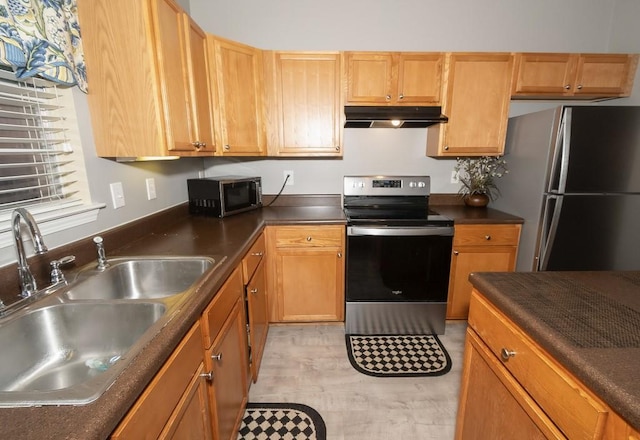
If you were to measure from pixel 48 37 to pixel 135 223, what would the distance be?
842 millimetres

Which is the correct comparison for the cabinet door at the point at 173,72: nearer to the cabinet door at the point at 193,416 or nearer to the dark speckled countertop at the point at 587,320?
the cabinet door at the point at 193,416

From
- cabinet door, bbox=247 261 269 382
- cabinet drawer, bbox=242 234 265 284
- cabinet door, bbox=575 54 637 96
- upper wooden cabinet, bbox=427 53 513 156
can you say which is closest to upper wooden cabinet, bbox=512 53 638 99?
cabinet door, bbox=575 54 637 96

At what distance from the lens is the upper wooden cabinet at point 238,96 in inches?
74.0

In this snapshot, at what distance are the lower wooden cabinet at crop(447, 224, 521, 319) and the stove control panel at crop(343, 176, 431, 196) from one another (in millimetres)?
491

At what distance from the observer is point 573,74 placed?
2.12 meters

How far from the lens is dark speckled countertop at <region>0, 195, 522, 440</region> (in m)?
0.47

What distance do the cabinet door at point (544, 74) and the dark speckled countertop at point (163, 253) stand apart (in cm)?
94

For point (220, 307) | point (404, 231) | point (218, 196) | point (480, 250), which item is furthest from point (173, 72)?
point (480, 250)

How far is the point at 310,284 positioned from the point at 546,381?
5.22 ft

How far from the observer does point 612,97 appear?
7.26ft

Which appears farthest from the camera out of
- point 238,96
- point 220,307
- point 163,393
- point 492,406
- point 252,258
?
point 238,96

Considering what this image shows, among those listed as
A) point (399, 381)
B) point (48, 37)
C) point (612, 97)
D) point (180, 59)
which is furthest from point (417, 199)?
point (48, 37)

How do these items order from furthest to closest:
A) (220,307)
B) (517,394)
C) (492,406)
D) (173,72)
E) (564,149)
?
(564,149) < (173,72) < (220,307) < (492,406) < (517,394)

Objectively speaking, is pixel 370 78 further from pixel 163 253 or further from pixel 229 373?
pixel 229 373
